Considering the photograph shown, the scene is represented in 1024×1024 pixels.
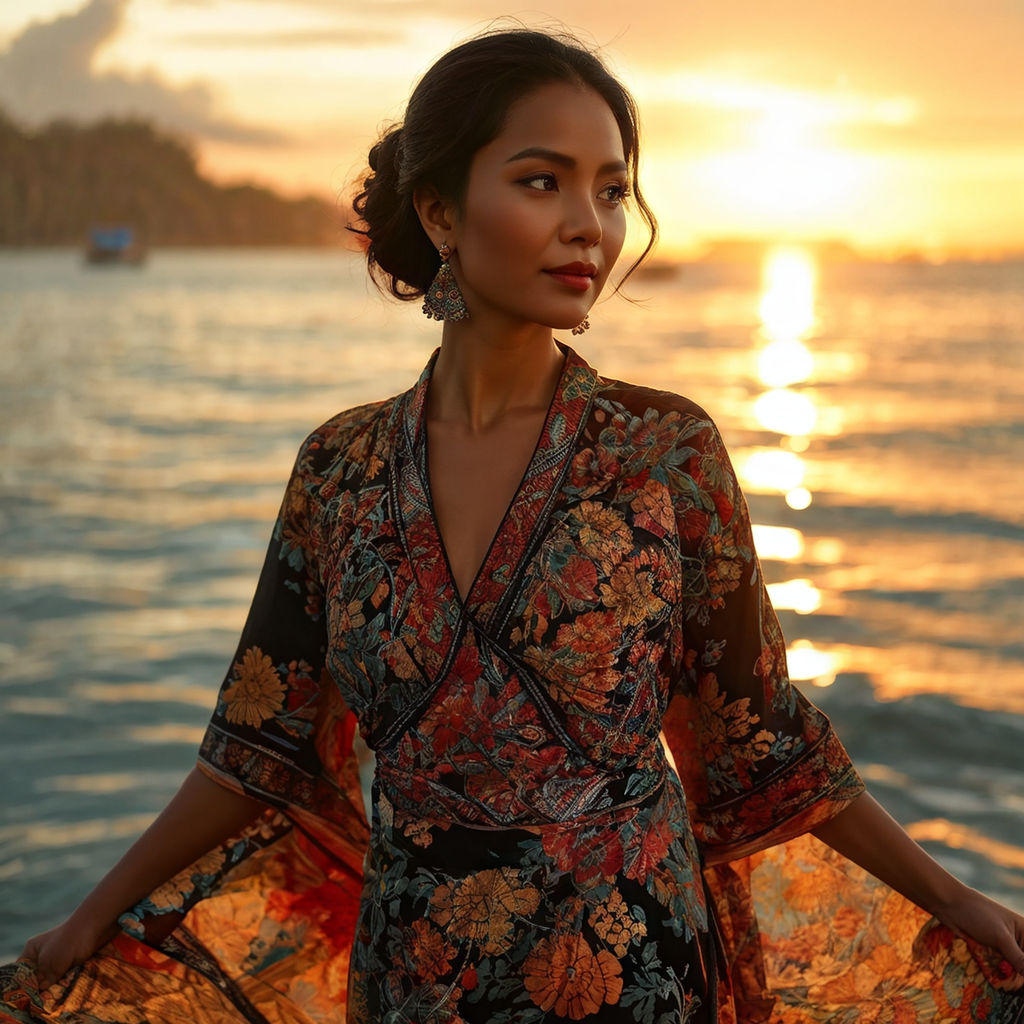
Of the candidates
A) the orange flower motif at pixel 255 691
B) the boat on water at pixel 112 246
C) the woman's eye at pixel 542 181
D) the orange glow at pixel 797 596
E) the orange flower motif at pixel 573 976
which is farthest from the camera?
the boat on water at pixel 112 246

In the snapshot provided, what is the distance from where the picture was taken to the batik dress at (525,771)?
174cm


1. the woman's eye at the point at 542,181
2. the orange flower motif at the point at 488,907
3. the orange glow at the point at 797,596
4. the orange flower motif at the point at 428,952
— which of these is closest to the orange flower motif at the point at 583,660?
the orange flower motif at the point at 488,907

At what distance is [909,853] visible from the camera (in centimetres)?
189

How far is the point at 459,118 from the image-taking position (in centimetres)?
188

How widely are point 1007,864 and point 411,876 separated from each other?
12.4 feet

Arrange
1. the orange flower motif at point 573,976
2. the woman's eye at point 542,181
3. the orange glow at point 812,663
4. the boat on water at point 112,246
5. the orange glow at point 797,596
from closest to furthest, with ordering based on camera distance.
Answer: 1. the orange flower motif at point 573,976
2. the woman's eye at point 542,181
3. the orange glow at point 812,663
4. the orange glow at point 797,596
5. the boat on water at point 112,246

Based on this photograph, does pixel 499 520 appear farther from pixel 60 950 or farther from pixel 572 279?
pixel 60 950

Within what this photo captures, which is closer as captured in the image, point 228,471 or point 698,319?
point 228,471

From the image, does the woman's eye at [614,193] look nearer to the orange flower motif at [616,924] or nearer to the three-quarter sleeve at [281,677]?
the three-quarter sleeve at [281,677]

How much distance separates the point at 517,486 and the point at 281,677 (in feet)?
1.61

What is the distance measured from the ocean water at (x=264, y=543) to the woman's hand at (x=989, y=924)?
3.61 ft

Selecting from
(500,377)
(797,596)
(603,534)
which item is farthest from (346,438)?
(797,596)

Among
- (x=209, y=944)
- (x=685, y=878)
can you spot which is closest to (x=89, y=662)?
(x=209, y=944)

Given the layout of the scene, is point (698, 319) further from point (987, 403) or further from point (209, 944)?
point (209, 944)
